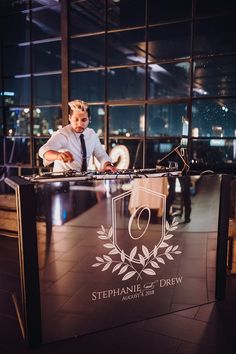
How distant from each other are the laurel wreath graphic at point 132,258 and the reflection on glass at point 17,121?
3710 millimetres

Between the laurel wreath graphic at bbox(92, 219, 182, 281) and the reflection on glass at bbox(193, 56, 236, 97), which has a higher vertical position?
the reflection on glass at bbox(193, 56, 236, 97)

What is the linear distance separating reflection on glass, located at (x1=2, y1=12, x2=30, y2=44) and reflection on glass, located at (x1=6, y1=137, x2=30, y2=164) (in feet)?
A: 5.35

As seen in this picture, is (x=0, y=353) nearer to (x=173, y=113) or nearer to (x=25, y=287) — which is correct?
(x=25, y=287)

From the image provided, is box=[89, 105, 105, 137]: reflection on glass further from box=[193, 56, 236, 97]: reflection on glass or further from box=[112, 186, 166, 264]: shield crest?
box=[112, 186, 166, 264]: shield crest

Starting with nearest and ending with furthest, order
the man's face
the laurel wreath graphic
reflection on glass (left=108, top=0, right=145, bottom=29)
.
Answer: the laurel wreath graphic < the man's face < reflection on glass (left=108, top=0, right=145, bottom=29)

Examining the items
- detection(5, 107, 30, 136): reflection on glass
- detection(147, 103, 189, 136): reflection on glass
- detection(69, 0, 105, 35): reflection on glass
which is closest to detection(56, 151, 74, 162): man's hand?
detection(147, 103, 189, 136): reflection on glass

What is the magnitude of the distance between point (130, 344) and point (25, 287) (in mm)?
766

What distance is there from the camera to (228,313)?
2.44 m

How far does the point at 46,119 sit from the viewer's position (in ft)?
18.2

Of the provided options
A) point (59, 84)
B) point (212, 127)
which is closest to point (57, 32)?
point (59, 84)

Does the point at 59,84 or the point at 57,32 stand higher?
the point at 57,32

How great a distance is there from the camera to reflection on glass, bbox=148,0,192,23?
419 centimetres

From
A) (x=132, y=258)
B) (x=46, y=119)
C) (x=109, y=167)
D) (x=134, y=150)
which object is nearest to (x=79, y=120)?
(x=109, y=167)

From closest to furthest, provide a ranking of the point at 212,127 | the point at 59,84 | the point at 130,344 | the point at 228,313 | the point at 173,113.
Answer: the point at 130,344 → the point at 228,313 → the point at 212,127 → the point at 173,113 → the point at 59,84
